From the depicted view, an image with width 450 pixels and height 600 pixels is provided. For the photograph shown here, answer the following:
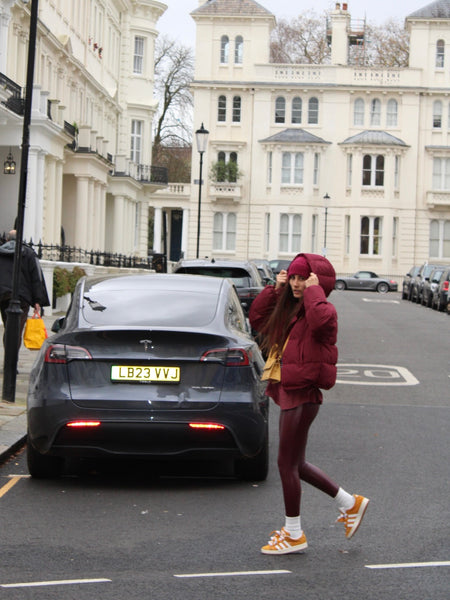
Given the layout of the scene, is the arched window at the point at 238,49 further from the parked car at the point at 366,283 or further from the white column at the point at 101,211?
the white column at the point at 101,211

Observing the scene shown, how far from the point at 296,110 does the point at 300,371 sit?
67.6 metres

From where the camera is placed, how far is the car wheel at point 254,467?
27.9ft

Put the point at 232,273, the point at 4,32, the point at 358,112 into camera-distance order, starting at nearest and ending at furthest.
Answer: the point at 232,273, the point at 4,32, the point at 358,112

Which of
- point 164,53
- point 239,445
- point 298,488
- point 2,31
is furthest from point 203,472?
point 164,53

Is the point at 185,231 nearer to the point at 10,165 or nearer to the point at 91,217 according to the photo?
the point at 91,217

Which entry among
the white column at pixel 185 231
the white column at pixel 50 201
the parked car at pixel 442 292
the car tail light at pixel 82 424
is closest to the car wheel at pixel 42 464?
the car tail light at pixel 82 424

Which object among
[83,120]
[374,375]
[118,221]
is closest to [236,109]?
[118,221]

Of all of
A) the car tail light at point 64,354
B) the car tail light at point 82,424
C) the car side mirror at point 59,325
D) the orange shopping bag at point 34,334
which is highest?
the car side mirror at point 59,325

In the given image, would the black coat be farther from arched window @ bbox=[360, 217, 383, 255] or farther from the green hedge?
arched window @ bbox=[360, 217, 383, 255]

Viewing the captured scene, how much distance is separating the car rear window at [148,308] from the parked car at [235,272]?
8600mm

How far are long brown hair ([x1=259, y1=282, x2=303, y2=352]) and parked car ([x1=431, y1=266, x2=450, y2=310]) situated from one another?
1304 inches

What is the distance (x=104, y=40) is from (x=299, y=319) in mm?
44504

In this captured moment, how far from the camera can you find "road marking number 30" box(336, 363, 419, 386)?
1609 cm

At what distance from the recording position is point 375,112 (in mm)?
72000
